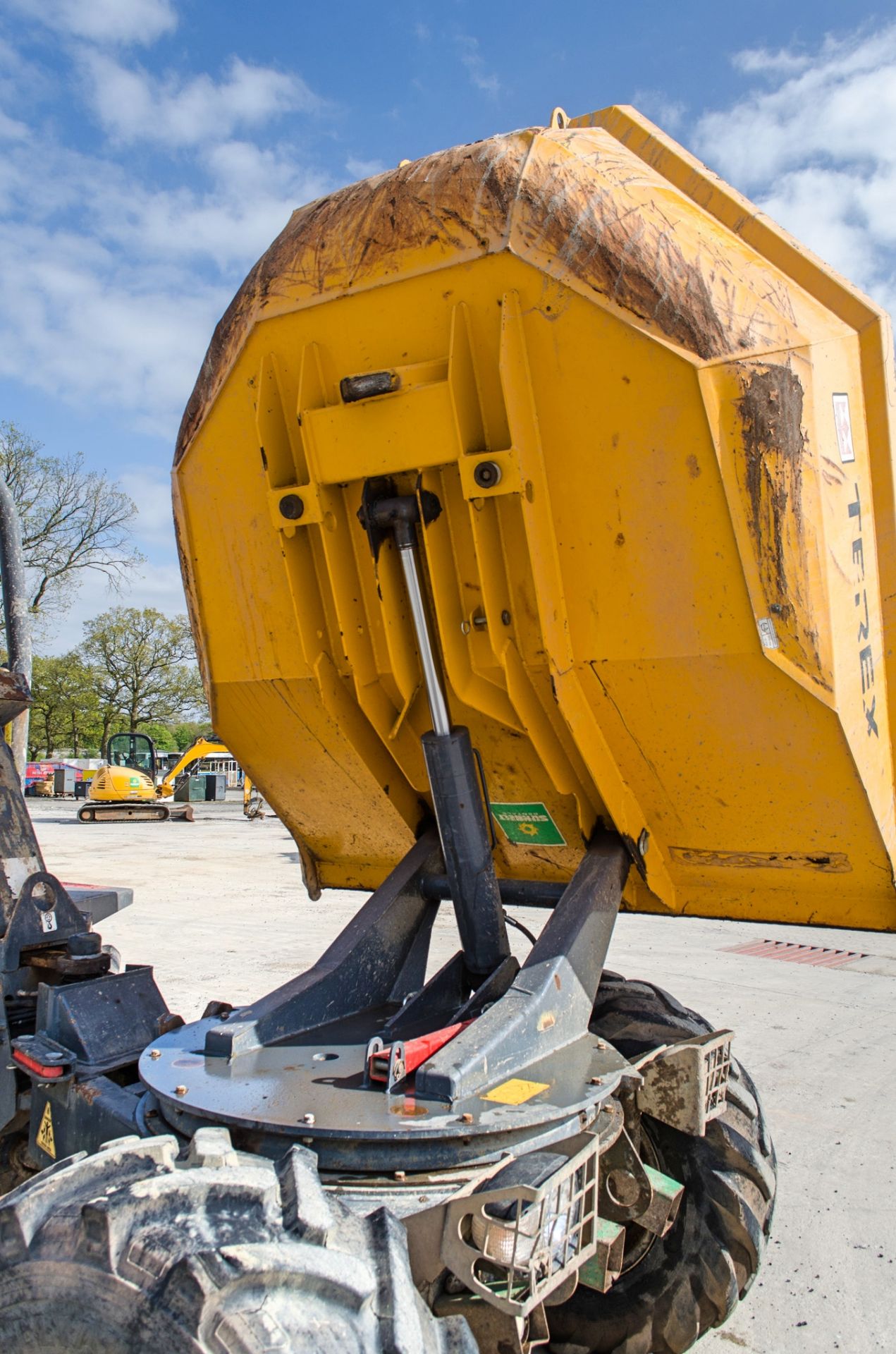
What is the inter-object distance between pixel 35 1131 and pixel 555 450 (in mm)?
2454

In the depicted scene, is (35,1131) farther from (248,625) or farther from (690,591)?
(690,591)

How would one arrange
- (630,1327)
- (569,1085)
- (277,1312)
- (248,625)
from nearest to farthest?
(277,1312), (569,1085), (630,1327), (248,625)

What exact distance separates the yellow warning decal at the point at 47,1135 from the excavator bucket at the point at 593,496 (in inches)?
56.1

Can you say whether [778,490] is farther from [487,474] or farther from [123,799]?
[123,799]

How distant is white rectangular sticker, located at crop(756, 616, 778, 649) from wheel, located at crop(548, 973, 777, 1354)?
1.33 m

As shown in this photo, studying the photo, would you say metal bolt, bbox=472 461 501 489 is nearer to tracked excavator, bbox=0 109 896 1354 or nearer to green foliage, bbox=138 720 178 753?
tracked excavator, bbox=0 109 896 1354

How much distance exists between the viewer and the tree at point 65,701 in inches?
2239

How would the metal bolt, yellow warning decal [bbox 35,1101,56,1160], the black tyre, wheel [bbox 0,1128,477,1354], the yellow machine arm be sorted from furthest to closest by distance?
the yellow machine arm
the black tyre
yellow warning decal [bbox 35,1101,56,1160]
the metal bolt
wheel [bbox 0,1128,477,1354]

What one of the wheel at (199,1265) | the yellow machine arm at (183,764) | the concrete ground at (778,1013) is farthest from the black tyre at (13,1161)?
the yellow machine arm at (183,764)

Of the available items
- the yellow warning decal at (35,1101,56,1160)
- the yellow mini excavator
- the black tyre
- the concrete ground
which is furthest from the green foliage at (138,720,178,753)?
the yellow warning decal at (35,1101,56,1160)

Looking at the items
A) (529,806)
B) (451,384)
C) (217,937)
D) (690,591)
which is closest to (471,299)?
(451,384)

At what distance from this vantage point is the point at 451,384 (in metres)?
2.67

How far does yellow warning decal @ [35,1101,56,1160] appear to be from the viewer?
280cm

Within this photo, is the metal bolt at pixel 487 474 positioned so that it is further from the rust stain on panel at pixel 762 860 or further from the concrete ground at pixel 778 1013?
the concrete ground at pixel 778 1013
